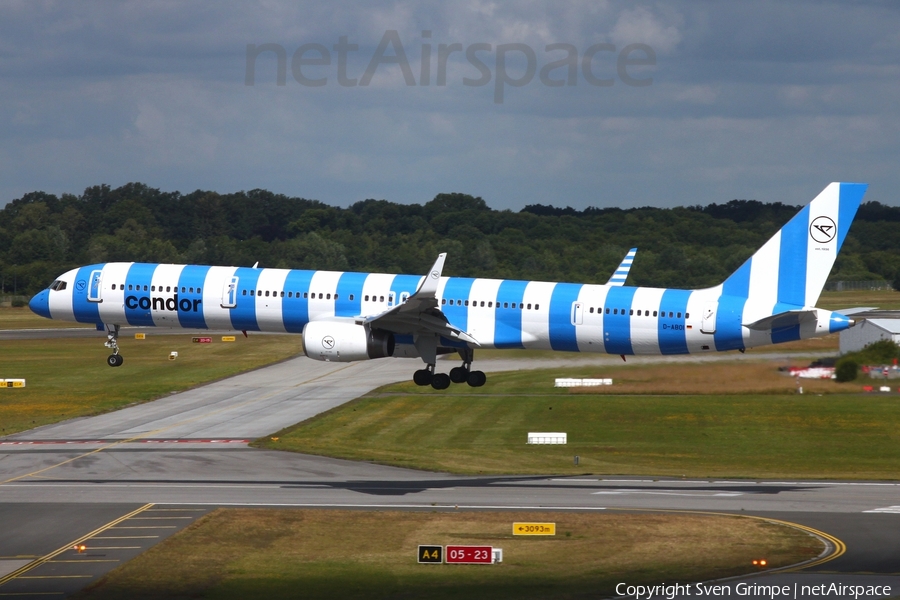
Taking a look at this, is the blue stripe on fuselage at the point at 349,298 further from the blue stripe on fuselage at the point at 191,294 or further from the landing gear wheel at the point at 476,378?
the blue stripe on fuselage at the point at 191,294

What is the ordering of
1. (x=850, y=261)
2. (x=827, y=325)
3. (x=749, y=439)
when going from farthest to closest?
(x=850, y=261), (x=749, y=439), (x=827, y=325)

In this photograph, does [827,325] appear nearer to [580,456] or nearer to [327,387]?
[580,456]

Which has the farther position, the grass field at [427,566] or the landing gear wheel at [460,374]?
the landing gear wheel at [460,374]

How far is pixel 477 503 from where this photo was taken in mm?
51875

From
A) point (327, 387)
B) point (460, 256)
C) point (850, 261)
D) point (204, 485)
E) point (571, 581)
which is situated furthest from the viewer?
point (850, 261)

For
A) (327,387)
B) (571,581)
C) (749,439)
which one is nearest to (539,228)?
(327,387)

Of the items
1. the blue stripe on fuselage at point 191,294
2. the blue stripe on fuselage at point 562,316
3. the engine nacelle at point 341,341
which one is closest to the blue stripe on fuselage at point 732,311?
the blue stripe on fuselage at point 562,316

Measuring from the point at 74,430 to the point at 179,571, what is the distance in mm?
38395

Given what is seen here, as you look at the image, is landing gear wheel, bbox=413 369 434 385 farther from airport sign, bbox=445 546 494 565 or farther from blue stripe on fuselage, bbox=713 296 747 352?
airport sign, bbox=445 546 494 565

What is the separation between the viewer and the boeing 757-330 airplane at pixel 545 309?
2067 inches

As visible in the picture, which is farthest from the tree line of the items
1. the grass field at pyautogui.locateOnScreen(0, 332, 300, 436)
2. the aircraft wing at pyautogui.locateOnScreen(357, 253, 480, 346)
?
the aircraft wing at pyautogui.locateOnScreen(357, 253, 480, 346)

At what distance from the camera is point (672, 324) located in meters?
53.0

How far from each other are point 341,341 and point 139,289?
12.1 meters

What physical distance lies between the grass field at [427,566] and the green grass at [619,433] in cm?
1550
